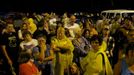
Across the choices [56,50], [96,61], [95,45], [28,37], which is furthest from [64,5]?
[96,61]

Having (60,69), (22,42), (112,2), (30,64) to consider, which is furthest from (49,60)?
(112,2)

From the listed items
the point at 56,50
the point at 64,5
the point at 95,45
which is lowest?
the point at 64,5

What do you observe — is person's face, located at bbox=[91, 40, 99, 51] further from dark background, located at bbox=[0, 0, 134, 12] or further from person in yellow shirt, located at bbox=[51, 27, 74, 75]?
dark background, located at bbox=[0, 0, 134, 12]

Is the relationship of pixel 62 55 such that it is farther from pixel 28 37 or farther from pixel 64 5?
pixel 64 5

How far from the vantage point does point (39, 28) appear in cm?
1052

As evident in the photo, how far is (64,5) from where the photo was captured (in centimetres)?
2380

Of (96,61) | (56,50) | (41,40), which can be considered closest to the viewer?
(96,61)

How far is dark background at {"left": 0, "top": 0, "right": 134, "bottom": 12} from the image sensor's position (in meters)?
22.1

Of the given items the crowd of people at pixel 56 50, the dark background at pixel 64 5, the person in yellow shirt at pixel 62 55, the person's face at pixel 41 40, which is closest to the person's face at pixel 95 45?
the crowd of people at pixel 56 50

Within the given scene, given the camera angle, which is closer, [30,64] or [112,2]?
[30,64]

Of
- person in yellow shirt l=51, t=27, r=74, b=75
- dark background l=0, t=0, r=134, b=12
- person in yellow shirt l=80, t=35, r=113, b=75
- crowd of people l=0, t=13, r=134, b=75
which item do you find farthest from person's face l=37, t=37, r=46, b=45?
dark background l=0, t=0, r=134, b=12

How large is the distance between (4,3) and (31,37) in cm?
1243

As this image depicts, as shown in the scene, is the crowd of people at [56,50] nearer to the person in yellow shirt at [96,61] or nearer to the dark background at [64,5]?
the person in yellow shirt at [96,61]

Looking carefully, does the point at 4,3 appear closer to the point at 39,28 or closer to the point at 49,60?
the point at 39,28
